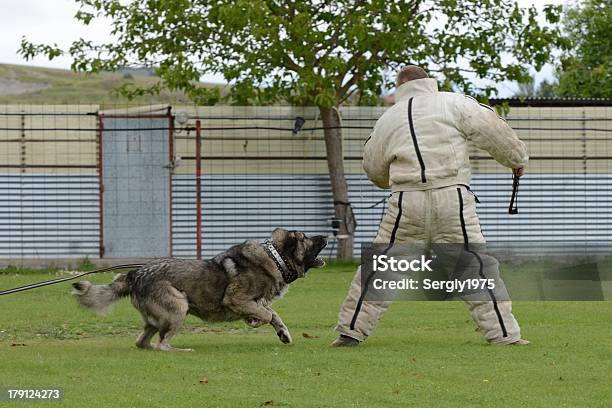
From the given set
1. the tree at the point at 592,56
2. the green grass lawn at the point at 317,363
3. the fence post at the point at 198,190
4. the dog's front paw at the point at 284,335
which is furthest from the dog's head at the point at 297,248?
the tree at the point at 592,56

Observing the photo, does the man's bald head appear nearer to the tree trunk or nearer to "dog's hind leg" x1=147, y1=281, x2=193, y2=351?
"dog's hind leg" x1=147, y1=281, x2=193, y2=351

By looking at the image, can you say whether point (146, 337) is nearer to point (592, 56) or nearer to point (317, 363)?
point (317, 363)

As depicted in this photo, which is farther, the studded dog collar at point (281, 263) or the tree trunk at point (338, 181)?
the tree trunk at point (338, 181)

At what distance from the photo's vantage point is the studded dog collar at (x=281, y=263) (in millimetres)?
10023

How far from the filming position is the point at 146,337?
9.97 meters

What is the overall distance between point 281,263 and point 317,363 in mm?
1595

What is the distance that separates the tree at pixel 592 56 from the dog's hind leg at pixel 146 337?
65.4 feet

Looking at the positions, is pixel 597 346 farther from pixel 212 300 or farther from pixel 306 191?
pixel 306 191

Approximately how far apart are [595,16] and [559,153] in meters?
14.1

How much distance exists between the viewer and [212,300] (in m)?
9.89

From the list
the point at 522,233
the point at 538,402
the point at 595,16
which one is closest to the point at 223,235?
the point at 522,233

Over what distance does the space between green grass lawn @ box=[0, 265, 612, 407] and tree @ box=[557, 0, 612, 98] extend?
1705cm

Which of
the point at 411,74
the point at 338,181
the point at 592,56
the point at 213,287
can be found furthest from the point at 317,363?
the point at 592,56

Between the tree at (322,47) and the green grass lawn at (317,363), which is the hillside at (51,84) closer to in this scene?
the tree at (322,47)
